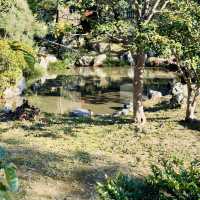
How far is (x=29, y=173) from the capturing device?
11.8 m

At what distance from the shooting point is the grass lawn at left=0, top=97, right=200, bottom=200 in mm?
11273

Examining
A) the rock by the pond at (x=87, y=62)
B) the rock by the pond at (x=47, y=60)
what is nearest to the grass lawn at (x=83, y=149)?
the rock by the pond at (x=47, y=60)

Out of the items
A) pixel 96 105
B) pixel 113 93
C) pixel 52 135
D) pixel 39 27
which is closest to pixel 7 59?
pixel 52 135

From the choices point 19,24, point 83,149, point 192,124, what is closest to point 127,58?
point 19,24

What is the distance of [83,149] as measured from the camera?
46.4 ft

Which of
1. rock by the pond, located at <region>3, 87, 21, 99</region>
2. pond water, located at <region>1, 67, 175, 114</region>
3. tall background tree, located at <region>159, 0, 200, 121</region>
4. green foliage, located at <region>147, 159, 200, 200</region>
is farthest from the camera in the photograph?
rock by the pond, located at <region>3, 87, 21, 99</region>

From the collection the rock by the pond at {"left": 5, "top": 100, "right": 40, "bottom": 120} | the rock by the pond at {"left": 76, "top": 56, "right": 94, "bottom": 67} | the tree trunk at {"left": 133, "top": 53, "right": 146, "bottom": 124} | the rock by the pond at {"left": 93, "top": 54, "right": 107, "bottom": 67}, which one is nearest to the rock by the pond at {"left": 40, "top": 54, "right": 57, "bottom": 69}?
the rock by the pond at {"left": 76, "top": 56, "right": 94, "bottom": 67}

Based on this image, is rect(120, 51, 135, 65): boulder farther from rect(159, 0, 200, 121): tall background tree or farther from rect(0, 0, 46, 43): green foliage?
rect(159, 0, 200, 121): tall background tree

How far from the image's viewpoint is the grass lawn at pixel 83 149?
1127cm

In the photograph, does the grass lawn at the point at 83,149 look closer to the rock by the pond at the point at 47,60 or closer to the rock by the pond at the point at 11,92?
the rock by the pond at the point at 11,92

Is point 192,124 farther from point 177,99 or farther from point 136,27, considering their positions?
point 136,27

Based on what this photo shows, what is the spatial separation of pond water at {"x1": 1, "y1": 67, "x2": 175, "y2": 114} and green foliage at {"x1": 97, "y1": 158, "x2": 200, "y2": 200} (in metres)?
19.2

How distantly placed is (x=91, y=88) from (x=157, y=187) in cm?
2851

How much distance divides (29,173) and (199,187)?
6.87 metres
